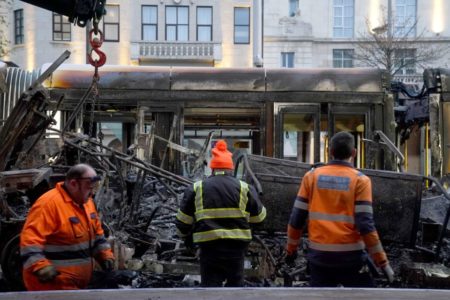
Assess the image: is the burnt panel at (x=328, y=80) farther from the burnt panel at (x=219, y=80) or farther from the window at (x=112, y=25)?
the window at (x=112, y=25)

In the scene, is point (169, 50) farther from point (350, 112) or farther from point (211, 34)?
point (350, 112)

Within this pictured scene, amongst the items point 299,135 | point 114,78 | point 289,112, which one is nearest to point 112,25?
point 114,78

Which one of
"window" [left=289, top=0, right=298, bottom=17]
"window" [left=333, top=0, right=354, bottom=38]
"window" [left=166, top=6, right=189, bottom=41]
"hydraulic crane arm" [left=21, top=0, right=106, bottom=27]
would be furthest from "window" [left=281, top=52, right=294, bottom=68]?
"hydraulic crane arm" [left=21, top=0, right=106, bottom=27]

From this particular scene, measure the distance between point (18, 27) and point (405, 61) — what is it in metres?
20.2

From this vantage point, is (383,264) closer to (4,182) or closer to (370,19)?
(4,182)

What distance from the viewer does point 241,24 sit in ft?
103

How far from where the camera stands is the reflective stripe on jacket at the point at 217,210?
4.54 metres

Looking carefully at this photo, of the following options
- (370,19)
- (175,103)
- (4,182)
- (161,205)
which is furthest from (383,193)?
(370,19)

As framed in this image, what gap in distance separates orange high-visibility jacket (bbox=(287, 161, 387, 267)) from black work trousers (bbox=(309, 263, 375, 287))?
56 mm

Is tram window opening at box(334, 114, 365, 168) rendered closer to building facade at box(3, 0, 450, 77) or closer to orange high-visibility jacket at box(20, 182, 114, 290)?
orange high-visibility jacket at box(20, 182, 114, 290)

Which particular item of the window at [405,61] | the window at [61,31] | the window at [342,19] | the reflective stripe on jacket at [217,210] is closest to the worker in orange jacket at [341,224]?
the reflective stripe on jacket at [217,210]

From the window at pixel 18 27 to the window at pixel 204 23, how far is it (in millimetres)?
9375

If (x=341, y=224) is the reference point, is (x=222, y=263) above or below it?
below

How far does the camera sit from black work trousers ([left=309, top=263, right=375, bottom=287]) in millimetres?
4148
